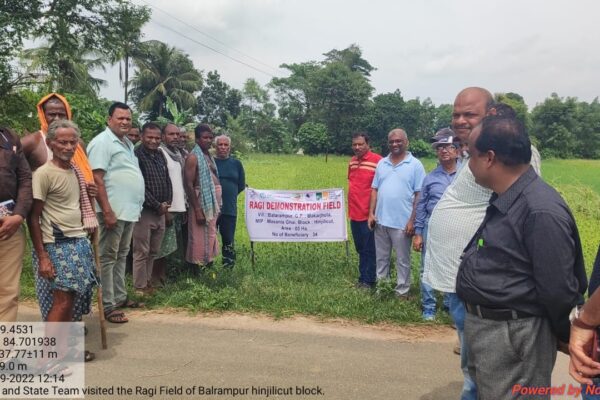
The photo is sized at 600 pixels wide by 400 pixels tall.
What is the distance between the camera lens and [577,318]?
1741mm

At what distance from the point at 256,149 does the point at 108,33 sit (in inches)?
1256

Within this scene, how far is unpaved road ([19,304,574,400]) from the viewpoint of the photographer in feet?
10.5

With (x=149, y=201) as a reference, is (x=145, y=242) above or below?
below

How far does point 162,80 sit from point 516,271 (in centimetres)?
4084

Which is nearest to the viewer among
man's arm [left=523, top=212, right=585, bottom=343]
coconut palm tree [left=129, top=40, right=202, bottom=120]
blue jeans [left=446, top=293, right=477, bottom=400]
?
man's arm [left=523, top=212, right=585, bottom=343]

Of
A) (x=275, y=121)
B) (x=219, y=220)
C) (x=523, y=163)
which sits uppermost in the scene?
(x=275, y=121)

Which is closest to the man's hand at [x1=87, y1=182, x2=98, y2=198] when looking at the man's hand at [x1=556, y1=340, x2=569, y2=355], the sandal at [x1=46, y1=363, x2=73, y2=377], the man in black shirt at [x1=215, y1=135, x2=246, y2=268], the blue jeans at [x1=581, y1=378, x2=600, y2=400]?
the sandal at [x1=46, y1=363, x2=73, y2=377]

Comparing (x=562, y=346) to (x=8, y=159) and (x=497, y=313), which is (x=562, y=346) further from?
(x=8, y=159)

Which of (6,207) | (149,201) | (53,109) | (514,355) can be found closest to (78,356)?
(6,207)

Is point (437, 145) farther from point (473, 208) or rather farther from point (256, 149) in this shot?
point (256, 149)

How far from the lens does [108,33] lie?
18.1 metres

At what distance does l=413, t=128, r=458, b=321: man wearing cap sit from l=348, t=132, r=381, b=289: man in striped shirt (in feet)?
3.43

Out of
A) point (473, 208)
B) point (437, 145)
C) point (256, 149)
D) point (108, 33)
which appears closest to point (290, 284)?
point (437, 145)

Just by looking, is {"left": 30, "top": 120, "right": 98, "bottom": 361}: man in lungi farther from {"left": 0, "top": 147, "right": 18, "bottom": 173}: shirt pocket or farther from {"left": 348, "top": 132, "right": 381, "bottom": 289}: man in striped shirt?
{"left": 348, "top": 132, "right": 381, "bottom": 289}: man in striped shirt
